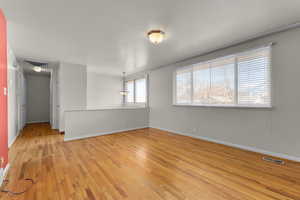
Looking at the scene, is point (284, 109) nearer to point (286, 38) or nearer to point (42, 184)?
point (286, 38)

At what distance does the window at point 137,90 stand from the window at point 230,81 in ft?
7.62

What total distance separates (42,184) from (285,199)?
3247 mm

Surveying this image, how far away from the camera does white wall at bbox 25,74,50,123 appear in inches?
287

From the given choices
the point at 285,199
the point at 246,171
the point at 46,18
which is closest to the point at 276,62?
the point at 246,171

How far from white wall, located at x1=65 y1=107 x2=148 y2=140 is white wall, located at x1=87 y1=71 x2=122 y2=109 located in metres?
2.74

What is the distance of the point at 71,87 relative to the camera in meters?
5.14

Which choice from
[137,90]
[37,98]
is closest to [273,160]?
[137,90]

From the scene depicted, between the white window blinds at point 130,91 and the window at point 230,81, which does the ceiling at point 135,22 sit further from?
the white window blinds at point 130,91

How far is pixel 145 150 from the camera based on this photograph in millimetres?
3262

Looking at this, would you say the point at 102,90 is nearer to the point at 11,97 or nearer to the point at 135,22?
the point at 11,97

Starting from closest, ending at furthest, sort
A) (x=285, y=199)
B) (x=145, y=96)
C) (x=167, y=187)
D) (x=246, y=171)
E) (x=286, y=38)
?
(x=285, y=199) < (x=167, y=187) < (x=246, y=171) < (x=286, y=38) < (x=145, y=96)

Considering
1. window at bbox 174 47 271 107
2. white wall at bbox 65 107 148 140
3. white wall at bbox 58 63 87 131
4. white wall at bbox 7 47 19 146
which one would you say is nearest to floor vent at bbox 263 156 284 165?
window at bbox 174 47 271 107

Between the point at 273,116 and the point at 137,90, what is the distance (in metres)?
5.59

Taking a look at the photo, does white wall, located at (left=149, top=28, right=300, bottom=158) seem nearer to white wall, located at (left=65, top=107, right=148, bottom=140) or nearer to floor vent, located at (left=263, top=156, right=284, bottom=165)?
floor vent, located at (left=263, top=156, right=284, bottom=165)
